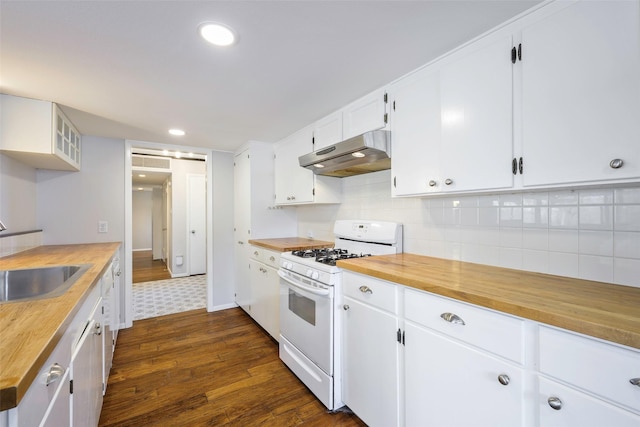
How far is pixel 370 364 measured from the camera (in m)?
1.55

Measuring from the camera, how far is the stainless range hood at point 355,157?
180 centimetres

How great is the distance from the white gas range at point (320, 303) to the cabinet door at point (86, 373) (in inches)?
46.9

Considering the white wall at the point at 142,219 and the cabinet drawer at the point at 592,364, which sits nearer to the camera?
the cabinet drawer at the point at 592,364

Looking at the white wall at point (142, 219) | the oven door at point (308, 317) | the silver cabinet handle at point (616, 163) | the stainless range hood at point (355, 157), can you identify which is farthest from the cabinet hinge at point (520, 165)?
the white wall at point (142, 219)

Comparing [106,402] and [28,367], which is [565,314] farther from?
[106,402]

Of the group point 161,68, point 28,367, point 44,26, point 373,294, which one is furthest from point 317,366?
point 44,26

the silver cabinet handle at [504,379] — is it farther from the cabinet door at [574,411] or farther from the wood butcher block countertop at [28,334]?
the wood butcher block countertop at [28,334]

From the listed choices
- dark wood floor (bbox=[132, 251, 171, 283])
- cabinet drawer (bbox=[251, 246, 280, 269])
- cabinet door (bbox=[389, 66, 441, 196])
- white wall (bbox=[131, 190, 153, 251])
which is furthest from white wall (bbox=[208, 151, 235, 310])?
white wall (bbox=[131, 190, 153, 251])

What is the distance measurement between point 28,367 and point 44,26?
5.04 ft

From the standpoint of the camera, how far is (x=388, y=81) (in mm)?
1825

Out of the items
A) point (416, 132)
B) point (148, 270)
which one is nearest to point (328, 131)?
point (416, 132)

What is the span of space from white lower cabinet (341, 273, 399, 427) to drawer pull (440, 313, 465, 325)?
0.29m

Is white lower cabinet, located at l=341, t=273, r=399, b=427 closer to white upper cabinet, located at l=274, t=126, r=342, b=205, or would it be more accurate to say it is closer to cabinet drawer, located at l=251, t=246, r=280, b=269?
cabinet drawer, located at l=251, t=246, r=280, b=269

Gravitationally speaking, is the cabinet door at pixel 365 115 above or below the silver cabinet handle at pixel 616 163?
above
